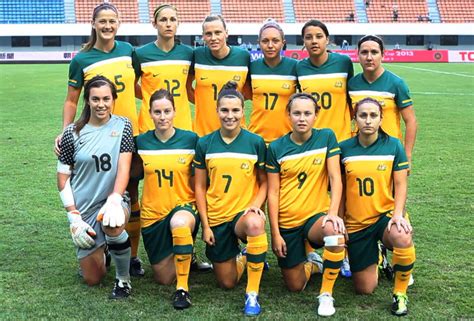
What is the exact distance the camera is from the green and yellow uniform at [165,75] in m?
4.15

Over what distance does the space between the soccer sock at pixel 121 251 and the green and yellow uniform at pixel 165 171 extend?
24 centimetres

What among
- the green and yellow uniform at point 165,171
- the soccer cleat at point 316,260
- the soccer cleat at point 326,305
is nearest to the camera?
the soccer cleat at point 326,305

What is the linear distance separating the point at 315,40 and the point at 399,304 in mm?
1727

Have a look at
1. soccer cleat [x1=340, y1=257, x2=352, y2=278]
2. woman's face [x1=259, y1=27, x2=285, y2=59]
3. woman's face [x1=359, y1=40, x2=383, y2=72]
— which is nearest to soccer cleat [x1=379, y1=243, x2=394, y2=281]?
soccer cleat [x1=340, y1=257, x2=352, y2=278]

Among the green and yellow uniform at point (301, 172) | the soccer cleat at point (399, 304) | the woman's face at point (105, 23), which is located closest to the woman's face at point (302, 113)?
the green and yellow uniform at point (301, 172)

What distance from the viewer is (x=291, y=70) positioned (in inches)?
164

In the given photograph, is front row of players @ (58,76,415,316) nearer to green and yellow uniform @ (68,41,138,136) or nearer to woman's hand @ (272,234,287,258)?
woman's hand @ (272,234,287,258)

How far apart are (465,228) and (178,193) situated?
8.25ft

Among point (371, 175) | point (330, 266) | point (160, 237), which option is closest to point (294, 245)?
point (330, 266)

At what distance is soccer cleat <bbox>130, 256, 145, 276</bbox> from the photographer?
4020 millimetres

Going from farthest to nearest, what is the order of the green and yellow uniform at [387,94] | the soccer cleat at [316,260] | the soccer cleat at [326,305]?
1. the soccer cleat at [316,260]
2. the green and yellow uniform at [387,94]
3. the soccer cleat at [326,305]

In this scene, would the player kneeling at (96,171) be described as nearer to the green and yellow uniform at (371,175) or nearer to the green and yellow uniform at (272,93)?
the green and yellow uniform at (272,93)

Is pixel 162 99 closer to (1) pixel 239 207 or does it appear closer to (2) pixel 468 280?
(1) pixel 239 207

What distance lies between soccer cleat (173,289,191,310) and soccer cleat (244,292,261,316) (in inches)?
13.0
